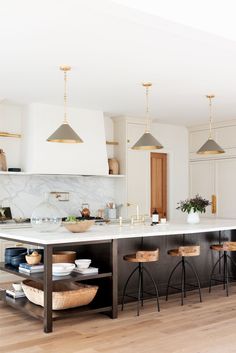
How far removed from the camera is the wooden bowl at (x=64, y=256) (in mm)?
4758

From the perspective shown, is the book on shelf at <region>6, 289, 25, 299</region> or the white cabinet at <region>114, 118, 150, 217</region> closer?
the book on shelf at <region>6, 289, 25, 299</region>

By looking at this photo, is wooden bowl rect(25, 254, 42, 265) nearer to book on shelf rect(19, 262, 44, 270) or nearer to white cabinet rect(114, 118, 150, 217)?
book on shelf rect(19, 262, 44, 270)

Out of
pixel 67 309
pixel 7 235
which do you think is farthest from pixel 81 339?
pixel 7 235

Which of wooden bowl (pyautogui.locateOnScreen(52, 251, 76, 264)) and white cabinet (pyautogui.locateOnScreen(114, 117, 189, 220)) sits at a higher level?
white cabinet (pyautogui.locateOnScreen(114, 117, 189, 220))

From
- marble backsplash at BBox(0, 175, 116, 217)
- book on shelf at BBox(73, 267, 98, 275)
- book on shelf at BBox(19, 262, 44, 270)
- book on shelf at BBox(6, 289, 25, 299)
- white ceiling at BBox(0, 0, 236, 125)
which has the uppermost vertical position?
white ceiling at BBox(0, 0, 236, 125)

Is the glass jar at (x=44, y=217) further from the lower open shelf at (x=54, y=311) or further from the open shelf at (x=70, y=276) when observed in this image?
the lower open shelf at (x=54, y=311)

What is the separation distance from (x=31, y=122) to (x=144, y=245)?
2.95 metres

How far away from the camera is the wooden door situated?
8.96 m

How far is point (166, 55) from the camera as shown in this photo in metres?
4.71

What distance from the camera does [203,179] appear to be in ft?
30.2

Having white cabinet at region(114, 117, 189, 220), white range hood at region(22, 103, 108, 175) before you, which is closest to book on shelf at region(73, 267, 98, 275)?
white range hood at region(22, 103, 108, 175)

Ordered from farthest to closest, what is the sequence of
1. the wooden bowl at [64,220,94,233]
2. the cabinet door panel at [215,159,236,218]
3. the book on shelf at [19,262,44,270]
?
the cabinet door panel at [215,159,236,218] < the wooden bowl at [64,220,94,233] < the book on shelf at [19,262,44,270]

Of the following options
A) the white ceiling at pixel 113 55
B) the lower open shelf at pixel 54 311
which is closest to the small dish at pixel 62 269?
the lower open shelf at pixel 54 311

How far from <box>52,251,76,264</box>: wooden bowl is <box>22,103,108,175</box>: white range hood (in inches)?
94.5
